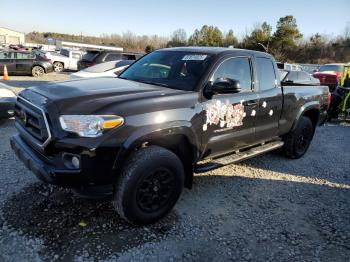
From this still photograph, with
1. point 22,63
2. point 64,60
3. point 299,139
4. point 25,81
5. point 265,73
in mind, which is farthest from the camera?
point 64,60

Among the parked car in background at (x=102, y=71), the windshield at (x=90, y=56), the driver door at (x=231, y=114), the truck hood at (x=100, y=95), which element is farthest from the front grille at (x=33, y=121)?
the windshield at (x=90, y=56)

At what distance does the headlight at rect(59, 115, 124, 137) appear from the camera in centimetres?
298

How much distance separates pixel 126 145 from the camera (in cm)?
312

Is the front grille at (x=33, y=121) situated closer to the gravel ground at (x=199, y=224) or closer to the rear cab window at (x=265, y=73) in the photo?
the gravel ground at (x=199, y=224)

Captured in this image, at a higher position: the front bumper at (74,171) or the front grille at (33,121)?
the front grille at (33,121)

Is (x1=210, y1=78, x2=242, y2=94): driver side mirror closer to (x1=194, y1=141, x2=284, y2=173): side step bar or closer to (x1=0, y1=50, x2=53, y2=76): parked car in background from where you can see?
(x1=194, y1=141, x2=284, y2=173): side step bar

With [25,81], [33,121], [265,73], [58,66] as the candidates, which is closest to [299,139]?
[265,73]

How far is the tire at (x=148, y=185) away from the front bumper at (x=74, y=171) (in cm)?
20

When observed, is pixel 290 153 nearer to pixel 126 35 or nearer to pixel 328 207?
pixel 328 207

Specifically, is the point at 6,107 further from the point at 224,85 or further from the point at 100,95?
the point at 224,85

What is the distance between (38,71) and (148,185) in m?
17.2

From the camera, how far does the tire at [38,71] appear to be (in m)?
18.4

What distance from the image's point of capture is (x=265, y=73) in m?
4.94

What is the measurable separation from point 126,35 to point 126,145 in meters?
97.2
